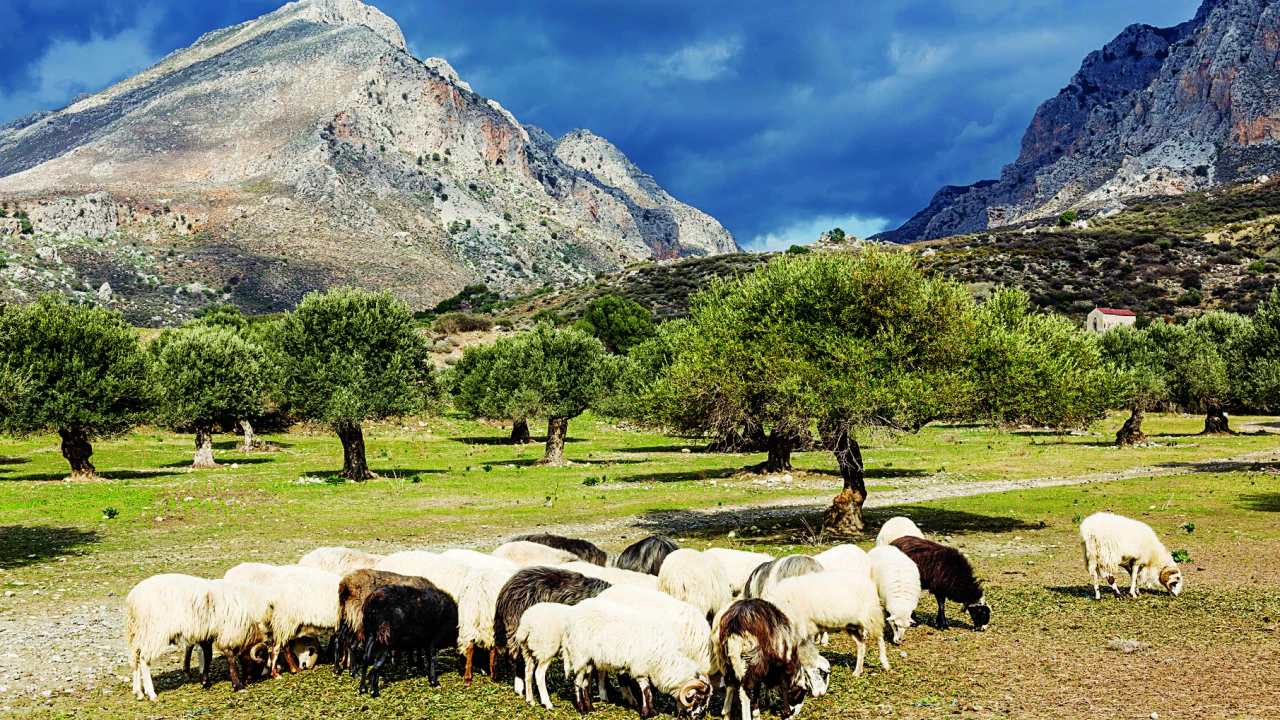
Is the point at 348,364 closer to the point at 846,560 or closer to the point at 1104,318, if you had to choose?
the point at 846,560

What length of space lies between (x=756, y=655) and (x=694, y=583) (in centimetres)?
312

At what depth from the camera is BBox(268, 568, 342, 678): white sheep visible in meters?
12.9

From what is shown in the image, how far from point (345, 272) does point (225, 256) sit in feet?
90.3

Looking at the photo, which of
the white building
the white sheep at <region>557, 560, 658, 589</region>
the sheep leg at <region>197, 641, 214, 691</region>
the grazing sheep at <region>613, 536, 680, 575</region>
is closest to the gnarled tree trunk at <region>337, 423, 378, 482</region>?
the grazing sheep at <region>613, 536, 680, 575</region>

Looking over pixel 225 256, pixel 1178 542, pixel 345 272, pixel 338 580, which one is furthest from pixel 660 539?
pixel 225 256

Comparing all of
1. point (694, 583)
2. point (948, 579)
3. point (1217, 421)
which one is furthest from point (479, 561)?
point (1217, 421)

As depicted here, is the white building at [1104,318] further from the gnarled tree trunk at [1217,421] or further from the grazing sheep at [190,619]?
the grazing sheep at [190,619]

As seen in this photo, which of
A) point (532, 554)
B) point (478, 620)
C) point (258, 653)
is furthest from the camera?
point (532, 554)

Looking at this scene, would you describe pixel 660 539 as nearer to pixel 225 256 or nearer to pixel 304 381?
pixel 304 381

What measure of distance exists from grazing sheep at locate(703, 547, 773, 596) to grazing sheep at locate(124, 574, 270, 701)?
7970 mm

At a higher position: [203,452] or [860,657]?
[203,452]

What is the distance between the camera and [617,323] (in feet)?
366

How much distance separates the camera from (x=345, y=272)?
173 metres

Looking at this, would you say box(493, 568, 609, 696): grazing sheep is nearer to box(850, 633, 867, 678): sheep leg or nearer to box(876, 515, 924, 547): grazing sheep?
box(850, 633, 867, 678): sheep leg
